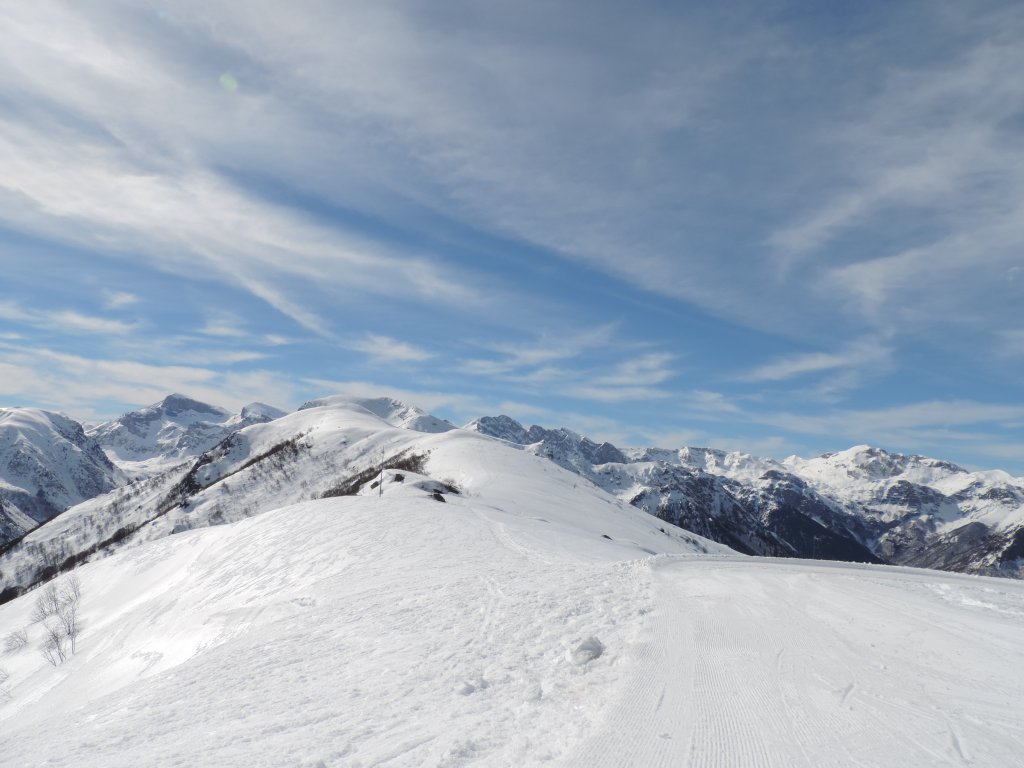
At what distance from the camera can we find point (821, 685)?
9062mm

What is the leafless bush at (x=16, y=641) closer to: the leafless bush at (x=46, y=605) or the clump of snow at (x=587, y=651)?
the leafless bush at (x=46, y=605)

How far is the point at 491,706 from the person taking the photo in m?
8.61

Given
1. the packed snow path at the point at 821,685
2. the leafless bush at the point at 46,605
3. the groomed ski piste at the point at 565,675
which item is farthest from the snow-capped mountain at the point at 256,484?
the packed snow path at the point at 821,685

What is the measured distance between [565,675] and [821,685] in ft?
13.4

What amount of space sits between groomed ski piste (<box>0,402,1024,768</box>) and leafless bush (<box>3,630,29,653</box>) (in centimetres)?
2740

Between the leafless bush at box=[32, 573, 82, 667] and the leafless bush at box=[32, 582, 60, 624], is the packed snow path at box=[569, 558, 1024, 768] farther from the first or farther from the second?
the leafless bush at box=[32, 582, 60, 624]

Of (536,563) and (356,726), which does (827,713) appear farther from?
(536,563)

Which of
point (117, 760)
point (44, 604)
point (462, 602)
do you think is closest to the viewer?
point (117, 760)

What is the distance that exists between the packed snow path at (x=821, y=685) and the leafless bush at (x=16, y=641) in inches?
1970

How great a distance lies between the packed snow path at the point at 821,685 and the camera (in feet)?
22.7

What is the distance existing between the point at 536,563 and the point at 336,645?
11.0 meters

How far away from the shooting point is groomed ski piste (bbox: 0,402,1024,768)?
288 inches

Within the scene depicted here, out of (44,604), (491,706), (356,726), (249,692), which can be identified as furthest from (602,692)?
(44,604)

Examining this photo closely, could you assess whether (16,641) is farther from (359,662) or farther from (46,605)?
(359,662)
